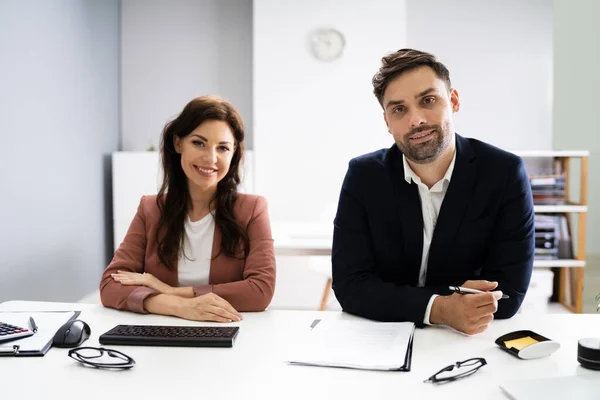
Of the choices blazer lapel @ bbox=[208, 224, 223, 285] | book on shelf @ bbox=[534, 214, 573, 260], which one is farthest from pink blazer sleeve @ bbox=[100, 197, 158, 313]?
book on shelf @ bbox=[534, 214, 573, 260]

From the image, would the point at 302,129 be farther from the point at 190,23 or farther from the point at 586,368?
the point at 586,368

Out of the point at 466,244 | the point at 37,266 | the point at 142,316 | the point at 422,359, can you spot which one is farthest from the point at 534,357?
the point at 37,266

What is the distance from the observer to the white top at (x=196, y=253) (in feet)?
6.78

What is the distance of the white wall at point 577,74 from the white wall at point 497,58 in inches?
38.0

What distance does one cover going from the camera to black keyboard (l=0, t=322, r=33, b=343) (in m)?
1.47

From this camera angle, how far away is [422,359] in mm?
1370

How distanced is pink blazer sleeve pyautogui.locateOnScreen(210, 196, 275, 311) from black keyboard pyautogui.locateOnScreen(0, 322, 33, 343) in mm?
544

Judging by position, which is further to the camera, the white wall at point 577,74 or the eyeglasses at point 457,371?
the white wall at point 577,74

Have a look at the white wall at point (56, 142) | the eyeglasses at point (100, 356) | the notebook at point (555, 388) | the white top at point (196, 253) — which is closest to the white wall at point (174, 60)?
the white wall at point (56, 142)

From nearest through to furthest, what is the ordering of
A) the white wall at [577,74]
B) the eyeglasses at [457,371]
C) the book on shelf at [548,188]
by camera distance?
the eyeglasses at [457,371] < the book on shelf at [548,188] < the white wall at [577,74]

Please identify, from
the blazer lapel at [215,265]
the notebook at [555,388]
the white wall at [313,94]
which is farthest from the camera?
the white wall at [313,94]

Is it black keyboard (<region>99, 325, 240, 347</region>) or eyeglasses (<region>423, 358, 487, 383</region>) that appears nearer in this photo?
eyeglasses (<region>423, 358, 487, 383</region>)

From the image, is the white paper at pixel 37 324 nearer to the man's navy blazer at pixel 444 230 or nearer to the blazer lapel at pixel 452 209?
the man's navy blazer at pixel 444 230

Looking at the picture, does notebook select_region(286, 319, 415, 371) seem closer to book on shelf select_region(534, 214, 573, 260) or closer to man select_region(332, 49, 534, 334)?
man select_region(332, 49, 534, 334)
